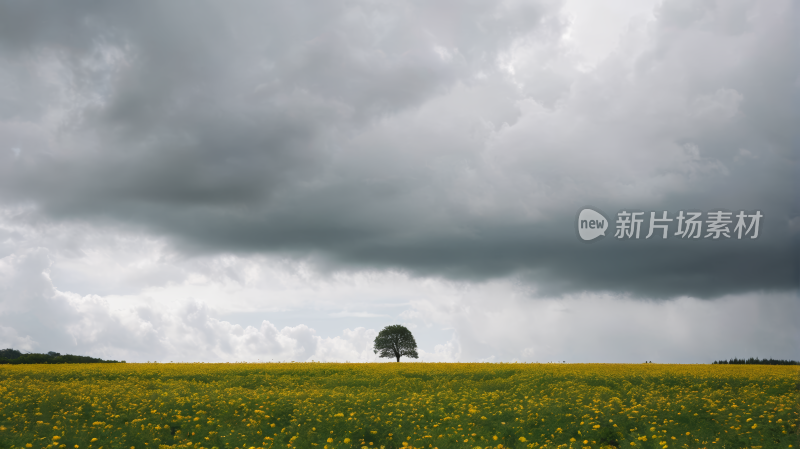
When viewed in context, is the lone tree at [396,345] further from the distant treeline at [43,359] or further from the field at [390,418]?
the field at [390,418]

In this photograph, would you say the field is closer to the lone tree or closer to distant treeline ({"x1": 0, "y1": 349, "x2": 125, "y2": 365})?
distant treeline ({"x1": 0, "y1": 349, "x2": 125, "y2": 365})

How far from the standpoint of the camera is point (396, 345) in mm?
77500

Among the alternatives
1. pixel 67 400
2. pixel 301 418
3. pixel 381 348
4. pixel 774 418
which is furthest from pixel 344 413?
pixel 381 348

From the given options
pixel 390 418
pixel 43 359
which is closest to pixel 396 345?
pixel 43 359

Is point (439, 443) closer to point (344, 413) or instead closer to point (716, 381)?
point (344, 413)

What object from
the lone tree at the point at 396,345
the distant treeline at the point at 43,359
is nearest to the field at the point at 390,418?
the distant treeline at the point at 43,359

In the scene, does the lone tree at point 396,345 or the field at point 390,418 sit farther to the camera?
the lone tree at point 396,345

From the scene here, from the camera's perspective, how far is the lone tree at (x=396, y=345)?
254ft

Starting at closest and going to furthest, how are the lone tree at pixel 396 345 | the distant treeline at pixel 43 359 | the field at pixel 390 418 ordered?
the field at pixel 390 418, the distant treeline at pixel 43 359, the lone tree at pixel 396 345

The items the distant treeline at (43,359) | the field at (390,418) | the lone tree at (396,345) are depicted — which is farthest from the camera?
the lone tree at (396,345)

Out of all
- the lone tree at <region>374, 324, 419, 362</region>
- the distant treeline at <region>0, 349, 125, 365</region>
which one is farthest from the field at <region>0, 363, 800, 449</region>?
the lone tree at <region>374, 324, 419, 362</region>

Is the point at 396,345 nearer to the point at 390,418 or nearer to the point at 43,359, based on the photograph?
the point at 43,359

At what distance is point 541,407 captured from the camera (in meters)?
21.6

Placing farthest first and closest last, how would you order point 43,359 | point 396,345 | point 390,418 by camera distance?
point 396,345 → point 43,359 → point 390,418
